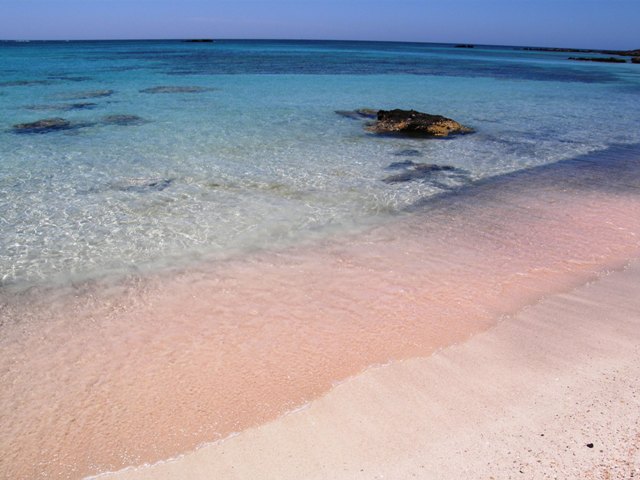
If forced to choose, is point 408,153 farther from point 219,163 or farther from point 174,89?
point 174,89

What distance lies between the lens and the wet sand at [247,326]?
12.2 ft

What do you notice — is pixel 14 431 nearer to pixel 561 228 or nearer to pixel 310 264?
pixel 310 264

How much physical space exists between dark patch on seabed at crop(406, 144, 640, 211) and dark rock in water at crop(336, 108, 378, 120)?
7.96 metres

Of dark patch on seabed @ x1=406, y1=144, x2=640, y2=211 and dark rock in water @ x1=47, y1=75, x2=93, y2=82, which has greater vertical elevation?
dark rock in water @ x1=47, y1=75, x2=93, y2=82

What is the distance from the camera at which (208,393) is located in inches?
160

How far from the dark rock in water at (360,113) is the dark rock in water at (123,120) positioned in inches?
298

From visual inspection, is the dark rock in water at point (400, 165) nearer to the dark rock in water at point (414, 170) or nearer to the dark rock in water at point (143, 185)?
the dark rock in water at point (414, 170)

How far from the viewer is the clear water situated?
7.35 m

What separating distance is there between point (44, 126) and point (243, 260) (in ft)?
40.7

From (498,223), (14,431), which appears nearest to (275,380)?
(14,431)

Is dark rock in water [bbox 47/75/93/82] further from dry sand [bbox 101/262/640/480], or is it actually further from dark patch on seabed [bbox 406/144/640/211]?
dry sand [bbox 101/262/640/480]

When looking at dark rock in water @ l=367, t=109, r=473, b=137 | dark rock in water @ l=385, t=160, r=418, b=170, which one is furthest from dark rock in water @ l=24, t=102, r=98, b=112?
dark rock in water @ l=385, t=160, r=418, b=170

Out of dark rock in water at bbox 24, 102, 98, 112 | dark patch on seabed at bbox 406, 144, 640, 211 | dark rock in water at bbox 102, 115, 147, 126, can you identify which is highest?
dark rock in water at bbox 24, 102, 98, 112

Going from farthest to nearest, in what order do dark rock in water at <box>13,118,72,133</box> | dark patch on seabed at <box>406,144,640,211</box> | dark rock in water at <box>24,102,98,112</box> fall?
dark rock in water at <box>24,102,98,112</box> < dark rock in water at <box>13,118,72,133</box> < dark patch on seabed at <box>406,144,640,211</box>
